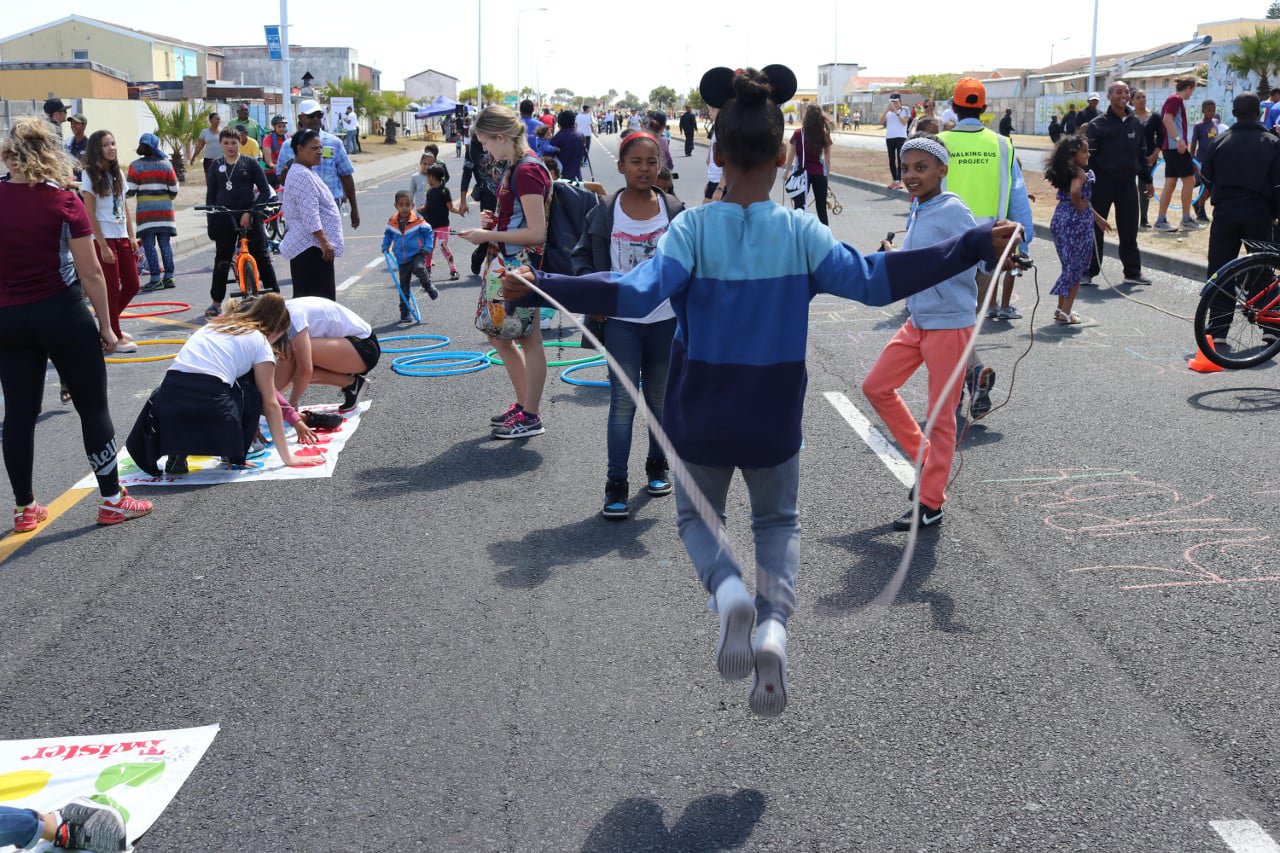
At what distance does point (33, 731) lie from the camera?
4.04m

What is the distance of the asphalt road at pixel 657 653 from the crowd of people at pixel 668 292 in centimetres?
28

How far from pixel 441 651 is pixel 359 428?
3.73 metres

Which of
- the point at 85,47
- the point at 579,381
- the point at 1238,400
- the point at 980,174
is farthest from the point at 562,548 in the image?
the point at 85,47

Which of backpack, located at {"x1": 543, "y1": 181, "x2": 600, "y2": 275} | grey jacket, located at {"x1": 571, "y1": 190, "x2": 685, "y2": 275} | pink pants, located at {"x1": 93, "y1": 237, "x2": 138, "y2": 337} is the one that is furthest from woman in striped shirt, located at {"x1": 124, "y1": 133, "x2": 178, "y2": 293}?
grey jacket, located at {"x1": 571, "y1": 190, "x2": 685, "y2": 275}

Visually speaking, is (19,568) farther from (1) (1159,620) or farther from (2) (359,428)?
(1) (1159,620)

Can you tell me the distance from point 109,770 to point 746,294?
2.41 m

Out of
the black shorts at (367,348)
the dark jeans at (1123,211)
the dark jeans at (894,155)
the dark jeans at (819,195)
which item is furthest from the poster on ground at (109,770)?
the dark jeans at (894,155)

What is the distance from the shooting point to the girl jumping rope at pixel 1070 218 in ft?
35.0

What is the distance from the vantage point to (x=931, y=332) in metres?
5.81

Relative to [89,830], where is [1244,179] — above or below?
above

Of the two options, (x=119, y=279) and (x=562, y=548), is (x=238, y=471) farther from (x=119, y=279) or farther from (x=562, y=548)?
(x=119, y=279)

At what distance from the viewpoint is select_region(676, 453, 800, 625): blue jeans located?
12.3ft

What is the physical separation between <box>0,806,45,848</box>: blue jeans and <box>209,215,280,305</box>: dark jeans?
31.2ft

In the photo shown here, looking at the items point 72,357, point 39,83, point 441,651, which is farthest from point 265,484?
Answer: point 39,83
